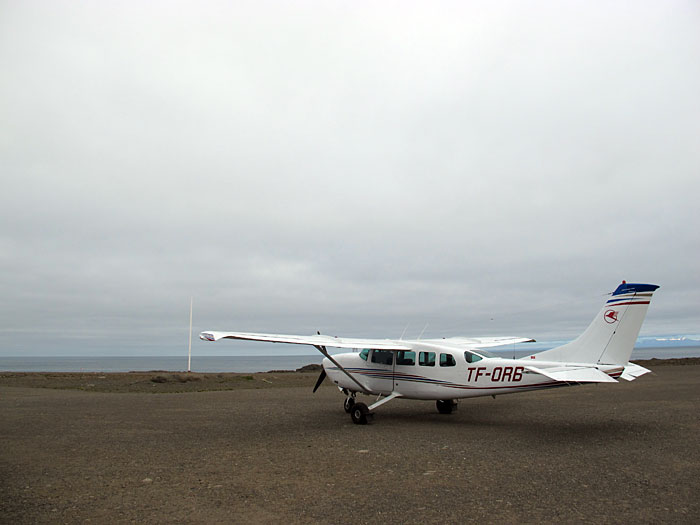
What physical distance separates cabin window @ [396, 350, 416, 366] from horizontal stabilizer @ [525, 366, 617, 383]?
312cm

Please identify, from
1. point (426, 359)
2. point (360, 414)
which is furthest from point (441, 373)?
point (360, 414)

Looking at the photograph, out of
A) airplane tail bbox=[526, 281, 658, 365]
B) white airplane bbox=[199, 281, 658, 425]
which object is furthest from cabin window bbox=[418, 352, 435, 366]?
airplane tail bbox=[526, 281, 658, 365]

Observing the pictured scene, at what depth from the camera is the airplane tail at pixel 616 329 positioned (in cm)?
1067

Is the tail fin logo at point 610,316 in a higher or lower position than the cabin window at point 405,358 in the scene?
higher

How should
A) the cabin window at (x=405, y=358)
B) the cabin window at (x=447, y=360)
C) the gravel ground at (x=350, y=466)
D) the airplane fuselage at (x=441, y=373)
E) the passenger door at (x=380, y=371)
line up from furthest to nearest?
the passenger door at (x=380, y=371) < the cabin window at (x=405, y=358) < the cabin window at (x=447, y=360) < the airplane fuselage at (x=441, y=373) < the gravel ground at (x=350, y=466)

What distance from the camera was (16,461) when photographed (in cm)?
806

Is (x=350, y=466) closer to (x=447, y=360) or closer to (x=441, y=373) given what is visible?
(x=441, y=373)

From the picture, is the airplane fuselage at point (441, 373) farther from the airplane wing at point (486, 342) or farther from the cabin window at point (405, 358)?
the airplane wing at point (486, 342)

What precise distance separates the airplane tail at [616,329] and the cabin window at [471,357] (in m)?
2.15

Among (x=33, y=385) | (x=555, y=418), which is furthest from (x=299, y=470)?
(x=33, y=385)

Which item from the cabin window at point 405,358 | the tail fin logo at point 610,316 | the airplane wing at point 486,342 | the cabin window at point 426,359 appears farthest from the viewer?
the airplane wing at point 486,342

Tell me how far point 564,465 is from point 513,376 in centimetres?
376

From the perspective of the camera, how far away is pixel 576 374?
1000 centimetres

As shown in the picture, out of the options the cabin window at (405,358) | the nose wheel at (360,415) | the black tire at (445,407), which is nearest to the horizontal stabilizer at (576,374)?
the cabin window at (405,358)
